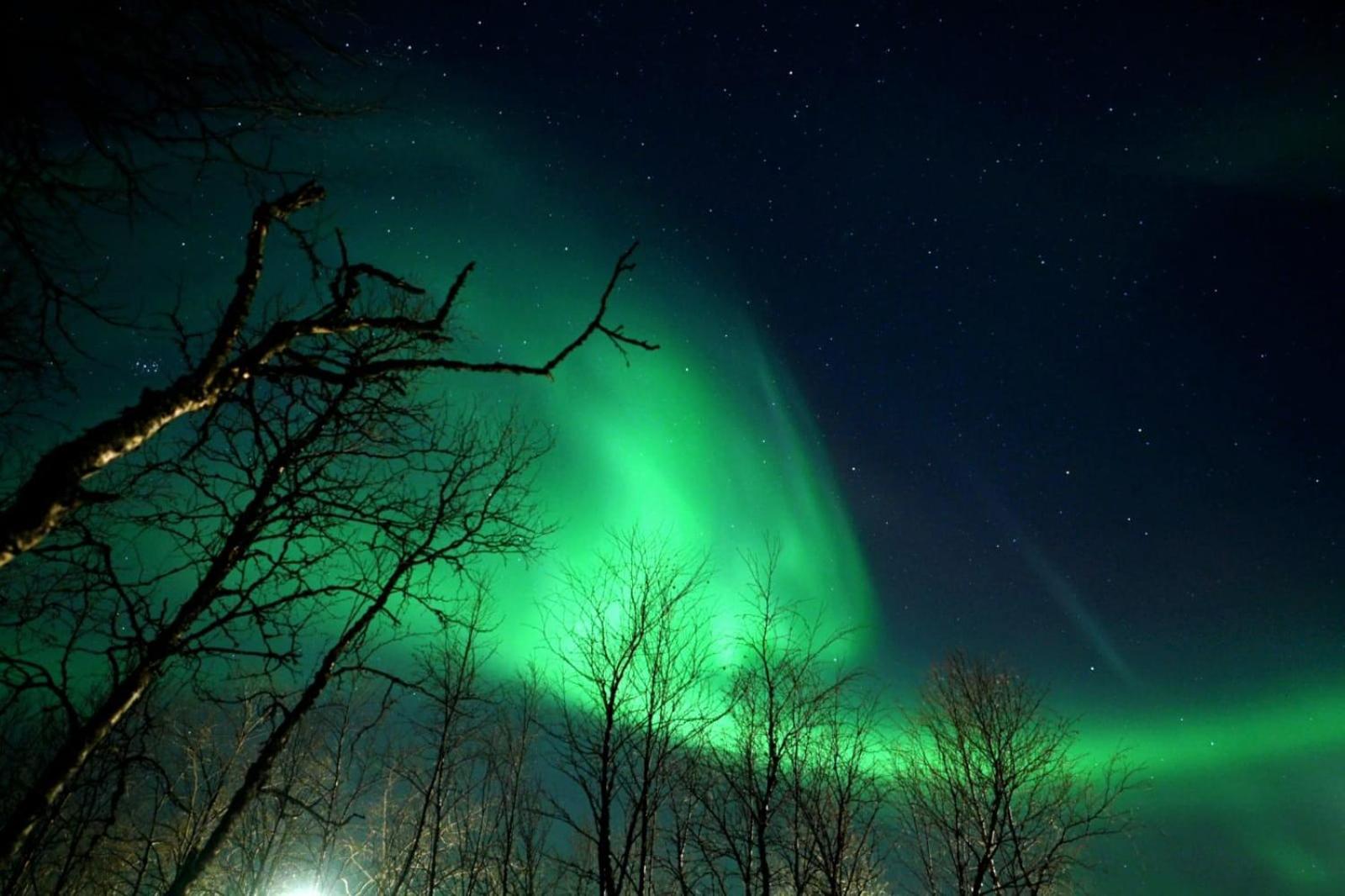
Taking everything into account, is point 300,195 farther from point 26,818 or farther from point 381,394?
point 26,818

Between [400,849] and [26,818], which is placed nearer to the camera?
[26,818]

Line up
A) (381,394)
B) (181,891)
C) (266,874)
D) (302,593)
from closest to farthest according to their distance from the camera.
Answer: (181,891) < (381,394) < (302,593) < (266,874)

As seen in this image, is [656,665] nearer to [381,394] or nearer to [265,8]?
[381,394]

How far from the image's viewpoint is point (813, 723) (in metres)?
9.03

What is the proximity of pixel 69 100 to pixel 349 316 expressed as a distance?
1231mm

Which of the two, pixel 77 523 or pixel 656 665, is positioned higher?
pixel 656 665

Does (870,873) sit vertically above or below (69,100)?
below

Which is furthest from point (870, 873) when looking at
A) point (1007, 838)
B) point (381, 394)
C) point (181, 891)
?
point (381, 394)

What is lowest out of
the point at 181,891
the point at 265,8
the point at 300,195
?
the point at 181,891

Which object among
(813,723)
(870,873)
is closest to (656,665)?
(813,723)

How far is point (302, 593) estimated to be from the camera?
366cm

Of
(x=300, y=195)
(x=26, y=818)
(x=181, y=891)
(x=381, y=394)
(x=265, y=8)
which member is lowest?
(x=181, y=891)

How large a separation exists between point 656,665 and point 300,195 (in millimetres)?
6932

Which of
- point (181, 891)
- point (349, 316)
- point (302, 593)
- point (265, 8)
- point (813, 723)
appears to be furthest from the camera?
point (813, 723)
